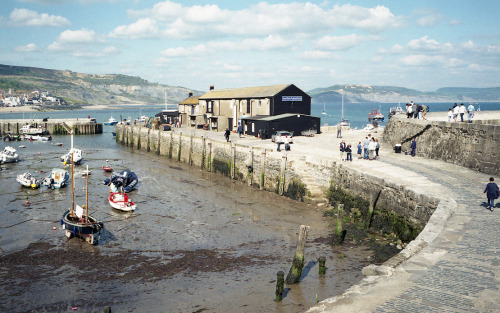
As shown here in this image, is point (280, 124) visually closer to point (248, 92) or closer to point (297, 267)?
point (248, 92)

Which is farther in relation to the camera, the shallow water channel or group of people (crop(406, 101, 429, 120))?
group of people (crop(406, 101, 429, 120))

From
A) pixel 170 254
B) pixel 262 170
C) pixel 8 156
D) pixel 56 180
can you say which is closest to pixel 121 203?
pixel 170 254

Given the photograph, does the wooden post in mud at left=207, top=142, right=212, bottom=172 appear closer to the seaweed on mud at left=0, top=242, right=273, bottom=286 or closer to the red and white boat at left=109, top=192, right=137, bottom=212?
the red and white boat at left=109, top=192, right=137, bottom=212

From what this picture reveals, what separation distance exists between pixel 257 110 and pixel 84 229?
36517 millimetres

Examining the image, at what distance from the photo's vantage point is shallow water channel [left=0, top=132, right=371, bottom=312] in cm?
1507

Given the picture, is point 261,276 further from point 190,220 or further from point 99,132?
point 99,132

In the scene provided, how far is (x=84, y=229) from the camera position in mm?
21578

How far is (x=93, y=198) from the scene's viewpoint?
32.4 metres

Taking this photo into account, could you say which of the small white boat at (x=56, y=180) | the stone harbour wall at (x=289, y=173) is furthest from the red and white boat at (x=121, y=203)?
the stone harbour wall at (x=289, y=173)

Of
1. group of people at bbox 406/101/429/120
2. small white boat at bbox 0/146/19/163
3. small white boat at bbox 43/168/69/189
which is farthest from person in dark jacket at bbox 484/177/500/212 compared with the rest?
small white boat at bbox 0/146/19/163

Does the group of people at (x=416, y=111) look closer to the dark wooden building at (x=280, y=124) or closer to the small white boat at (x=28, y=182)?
the dark wooden building at (x=280, y=124)

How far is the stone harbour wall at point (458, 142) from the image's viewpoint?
22047mm

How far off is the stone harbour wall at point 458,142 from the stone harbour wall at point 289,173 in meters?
6.77

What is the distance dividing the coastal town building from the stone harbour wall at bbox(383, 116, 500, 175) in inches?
683
